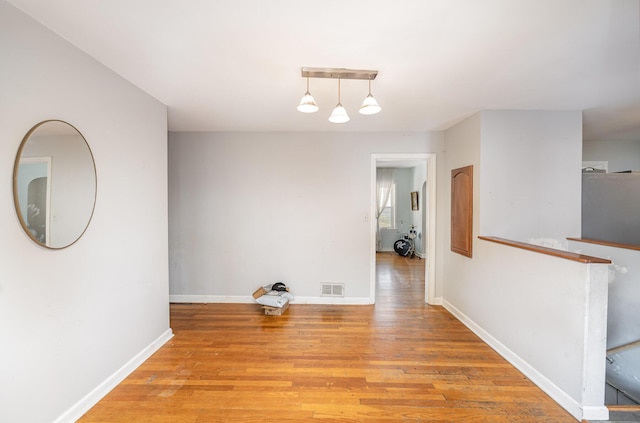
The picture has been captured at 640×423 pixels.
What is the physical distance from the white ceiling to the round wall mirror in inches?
25.5

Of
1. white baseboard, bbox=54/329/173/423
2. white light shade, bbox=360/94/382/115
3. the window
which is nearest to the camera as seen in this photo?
white baseboard, bbox=54/329/173/423

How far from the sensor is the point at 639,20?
1.42 m

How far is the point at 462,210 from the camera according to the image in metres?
3.12

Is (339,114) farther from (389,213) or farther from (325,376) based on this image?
(389,213)

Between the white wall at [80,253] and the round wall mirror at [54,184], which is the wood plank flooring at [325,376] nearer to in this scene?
the white wall at [80,253]

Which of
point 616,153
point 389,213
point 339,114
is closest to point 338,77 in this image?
point 339,114

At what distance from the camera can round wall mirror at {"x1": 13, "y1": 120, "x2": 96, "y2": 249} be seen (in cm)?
140

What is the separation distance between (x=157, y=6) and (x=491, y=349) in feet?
12.1

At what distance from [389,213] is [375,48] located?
6.44 meters

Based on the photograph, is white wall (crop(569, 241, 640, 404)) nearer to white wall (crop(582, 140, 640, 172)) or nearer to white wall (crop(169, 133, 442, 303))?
white wall (crop(169, 133, 442, 303))

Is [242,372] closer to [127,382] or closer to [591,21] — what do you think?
[127,382]

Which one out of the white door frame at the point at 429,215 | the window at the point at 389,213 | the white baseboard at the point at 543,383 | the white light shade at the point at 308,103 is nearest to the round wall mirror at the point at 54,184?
the white light shade at the point at 308,103

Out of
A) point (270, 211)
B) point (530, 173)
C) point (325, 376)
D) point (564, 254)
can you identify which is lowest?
point (325, 376)

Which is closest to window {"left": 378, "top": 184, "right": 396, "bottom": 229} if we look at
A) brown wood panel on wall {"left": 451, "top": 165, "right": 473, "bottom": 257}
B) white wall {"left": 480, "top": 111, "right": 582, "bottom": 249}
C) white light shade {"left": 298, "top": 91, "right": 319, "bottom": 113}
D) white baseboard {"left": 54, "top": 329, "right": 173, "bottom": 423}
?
brown wood panel on wall {"left": 451, "top": 165, "right": 473, "bottom": 257}
